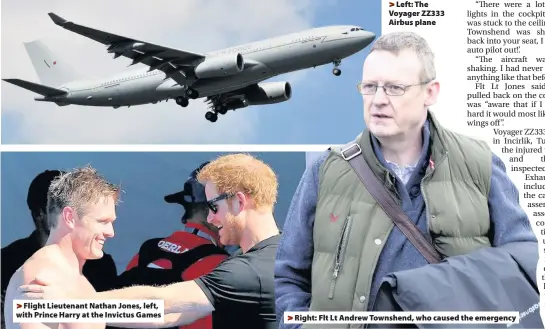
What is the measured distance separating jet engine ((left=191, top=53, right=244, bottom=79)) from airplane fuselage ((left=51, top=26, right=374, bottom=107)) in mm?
48

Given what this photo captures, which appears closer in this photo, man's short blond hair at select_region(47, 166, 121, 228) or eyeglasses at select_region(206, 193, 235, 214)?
eyeglasses at select_region(206, 193, 235, 214)

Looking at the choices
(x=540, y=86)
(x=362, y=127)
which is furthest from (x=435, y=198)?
(x=540, y=86)

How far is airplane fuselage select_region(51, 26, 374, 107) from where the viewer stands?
648 centimetres

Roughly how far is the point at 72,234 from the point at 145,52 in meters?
1.89

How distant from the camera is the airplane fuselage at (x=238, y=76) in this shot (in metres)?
6.48

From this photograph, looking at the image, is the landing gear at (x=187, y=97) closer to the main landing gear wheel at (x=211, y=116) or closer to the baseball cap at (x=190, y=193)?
the main landing gear wheel at (x=211, y=116)

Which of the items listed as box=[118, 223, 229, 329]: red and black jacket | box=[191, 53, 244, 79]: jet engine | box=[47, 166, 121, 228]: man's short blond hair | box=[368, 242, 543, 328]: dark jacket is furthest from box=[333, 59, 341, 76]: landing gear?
box=[368, 242, 543, 328]: dark jacket

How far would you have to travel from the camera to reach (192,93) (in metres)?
6.91

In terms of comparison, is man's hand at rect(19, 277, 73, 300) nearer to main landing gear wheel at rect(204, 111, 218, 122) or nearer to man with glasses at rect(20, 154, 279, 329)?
man with glasses at rect(20, 154, 279, 329)

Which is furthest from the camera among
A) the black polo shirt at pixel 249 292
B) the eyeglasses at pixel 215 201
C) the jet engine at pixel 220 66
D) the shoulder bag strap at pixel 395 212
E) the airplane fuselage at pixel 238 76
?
the jet engine at pixel 220 66

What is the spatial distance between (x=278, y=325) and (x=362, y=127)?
1.43 meters

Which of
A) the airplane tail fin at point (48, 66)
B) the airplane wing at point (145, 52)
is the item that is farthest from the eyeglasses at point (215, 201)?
the airplane tail fin at point (48, 66)

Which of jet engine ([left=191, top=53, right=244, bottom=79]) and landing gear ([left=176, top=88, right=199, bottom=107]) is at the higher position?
jet engine ([left=191, top=53, right=244, bottom=79])

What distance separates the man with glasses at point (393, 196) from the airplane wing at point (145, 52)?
2068mm
